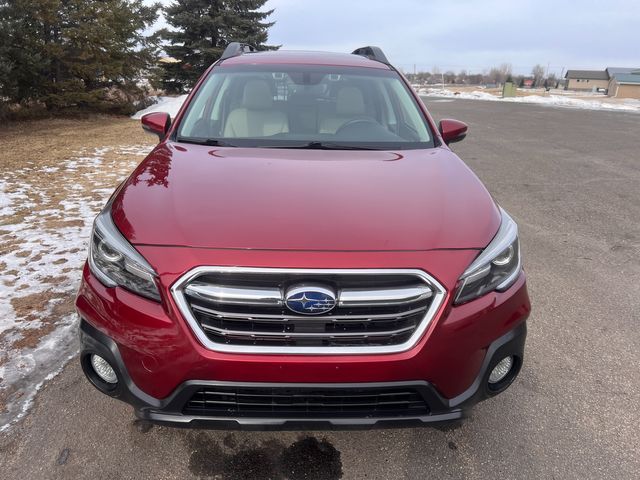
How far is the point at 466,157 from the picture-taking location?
30.6 ft

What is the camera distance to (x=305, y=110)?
324 centimetres

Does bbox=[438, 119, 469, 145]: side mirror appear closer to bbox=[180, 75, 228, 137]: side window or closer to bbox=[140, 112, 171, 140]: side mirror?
bbox=[180, 75, 228, 137]: side window

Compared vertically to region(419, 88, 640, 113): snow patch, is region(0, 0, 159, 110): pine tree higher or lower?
higher

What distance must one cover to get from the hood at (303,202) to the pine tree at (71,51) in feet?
35.8

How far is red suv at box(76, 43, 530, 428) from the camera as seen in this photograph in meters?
1.72

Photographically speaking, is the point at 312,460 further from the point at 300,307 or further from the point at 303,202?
the point at 303,202

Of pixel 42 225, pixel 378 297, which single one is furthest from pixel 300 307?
pixel 42 225

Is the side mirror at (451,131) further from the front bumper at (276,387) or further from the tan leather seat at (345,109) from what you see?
the front bumper at (276,387)

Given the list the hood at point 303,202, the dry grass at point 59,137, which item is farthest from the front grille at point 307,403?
the dry grass at point 59,137

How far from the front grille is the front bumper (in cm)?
2

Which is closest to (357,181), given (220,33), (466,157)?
(466,157)

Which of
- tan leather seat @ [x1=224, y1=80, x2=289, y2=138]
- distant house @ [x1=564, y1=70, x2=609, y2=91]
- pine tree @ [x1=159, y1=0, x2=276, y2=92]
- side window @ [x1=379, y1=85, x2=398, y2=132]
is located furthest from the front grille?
distant house @ [x1=564, y1=70, x2=609, y2=91]

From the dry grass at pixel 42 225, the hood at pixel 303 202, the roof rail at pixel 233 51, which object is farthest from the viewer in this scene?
the roof rail at pixel 233 51

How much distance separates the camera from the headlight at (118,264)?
1780mm
